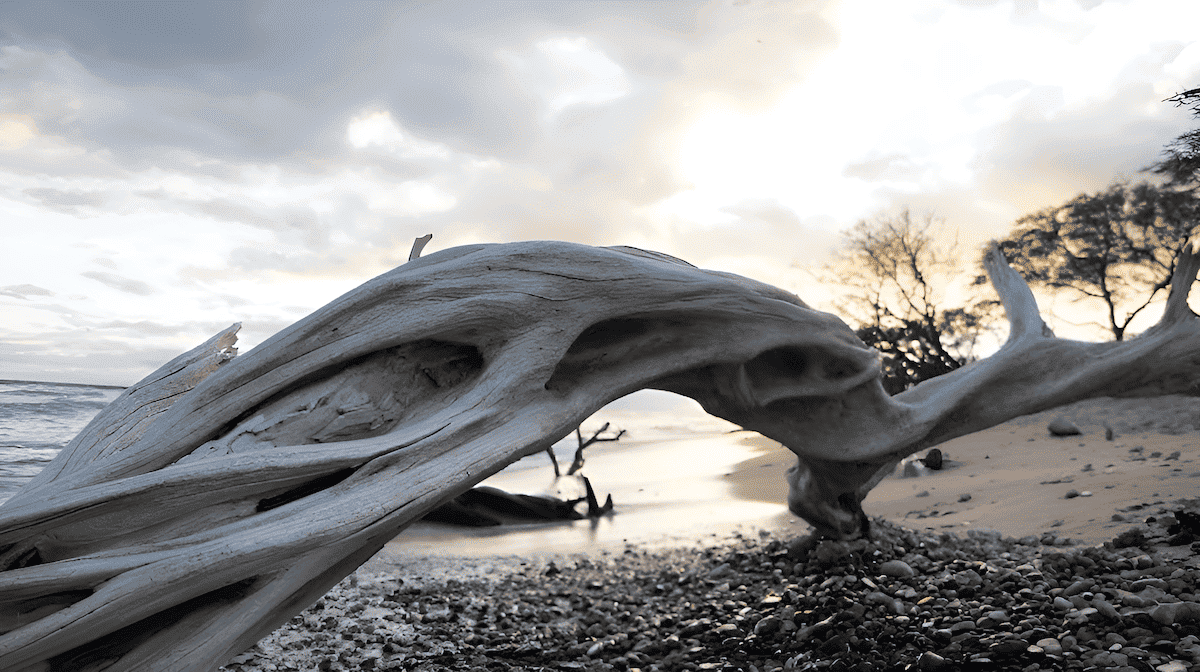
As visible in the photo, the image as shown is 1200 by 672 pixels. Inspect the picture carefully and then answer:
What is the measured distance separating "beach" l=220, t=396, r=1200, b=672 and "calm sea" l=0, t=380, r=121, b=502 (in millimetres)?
3543

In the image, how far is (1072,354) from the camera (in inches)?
209

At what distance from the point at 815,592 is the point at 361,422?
350 cm

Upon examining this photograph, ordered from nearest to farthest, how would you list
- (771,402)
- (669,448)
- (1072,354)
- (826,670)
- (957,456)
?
1. (826,670)
2. (771,402)
3. (1072,354)
4. (957,456)
5. (669,448)

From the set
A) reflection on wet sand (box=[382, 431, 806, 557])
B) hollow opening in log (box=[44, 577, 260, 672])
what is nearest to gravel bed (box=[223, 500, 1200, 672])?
hollow opening in log (box=[44, 577, 260, 672])

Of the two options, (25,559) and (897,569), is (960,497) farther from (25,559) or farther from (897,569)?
(25,559)

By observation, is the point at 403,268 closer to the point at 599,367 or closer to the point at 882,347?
the point at 599,367

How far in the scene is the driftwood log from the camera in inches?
101

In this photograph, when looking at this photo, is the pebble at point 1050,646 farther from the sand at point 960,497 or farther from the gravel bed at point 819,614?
the sand at point 960,497

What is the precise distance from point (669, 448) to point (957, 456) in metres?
13.0

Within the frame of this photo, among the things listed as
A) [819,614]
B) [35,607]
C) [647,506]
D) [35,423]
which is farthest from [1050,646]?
[35,423]

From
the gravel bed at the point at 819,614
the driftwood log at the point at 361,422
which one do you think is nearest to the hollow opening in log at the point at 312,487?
the driftwood log at the point at 361,422

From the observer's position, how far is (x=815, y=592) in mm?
4996

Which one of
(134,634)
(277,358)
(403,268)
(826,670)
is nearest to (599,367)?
(403,268)

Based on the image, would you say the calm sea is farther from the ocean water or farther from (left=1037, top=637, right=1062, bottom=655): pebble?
(left=1037, top=637, right=1062, bottom=655): pebble
